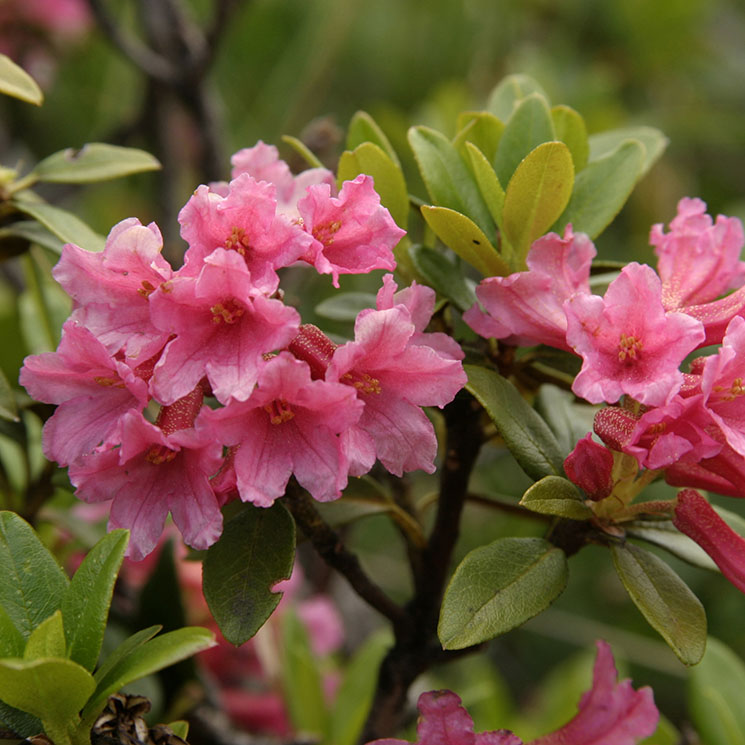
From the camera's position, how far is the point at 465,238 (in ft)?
2.62

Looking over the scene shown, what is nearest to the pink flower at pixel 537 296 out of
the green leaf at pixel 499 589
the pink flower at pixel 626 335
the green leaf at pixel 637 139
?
the pink flower at pixel 626 335

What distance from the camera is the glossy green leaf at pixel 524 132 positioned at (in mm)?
891

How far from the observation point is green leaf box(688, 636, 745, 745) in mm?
1172

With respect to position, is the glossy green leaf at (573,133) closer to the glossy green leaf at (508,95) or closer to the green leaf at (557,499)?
the glossy green leaf at (508,95)

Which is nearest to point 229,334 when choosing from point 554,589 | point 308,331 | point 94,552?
point 308,331

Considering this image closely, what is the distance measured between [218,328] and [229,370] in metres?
0.03

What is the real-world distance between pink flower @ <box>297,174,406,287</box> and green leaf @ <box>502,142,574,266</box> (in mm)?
138

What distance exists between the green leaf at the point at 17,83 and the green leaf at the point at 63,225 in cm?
10

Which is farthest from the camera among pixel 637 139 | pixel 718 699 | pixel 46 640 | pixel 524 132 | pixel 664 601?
pixel 718 699

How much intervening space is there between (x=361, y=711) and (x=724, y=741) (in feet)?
1.67

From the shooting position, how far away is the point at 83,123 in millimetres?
2289

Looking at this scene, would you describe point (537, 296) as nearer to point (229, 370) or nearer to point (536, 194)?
point (536, 194)

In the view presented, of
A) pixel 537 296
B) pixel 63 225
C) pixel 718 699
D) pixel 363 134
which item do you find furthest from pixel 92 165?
pixel 718 699

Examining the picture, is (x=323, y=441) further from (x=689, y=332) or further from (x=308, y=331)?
(x=689, y=332)
